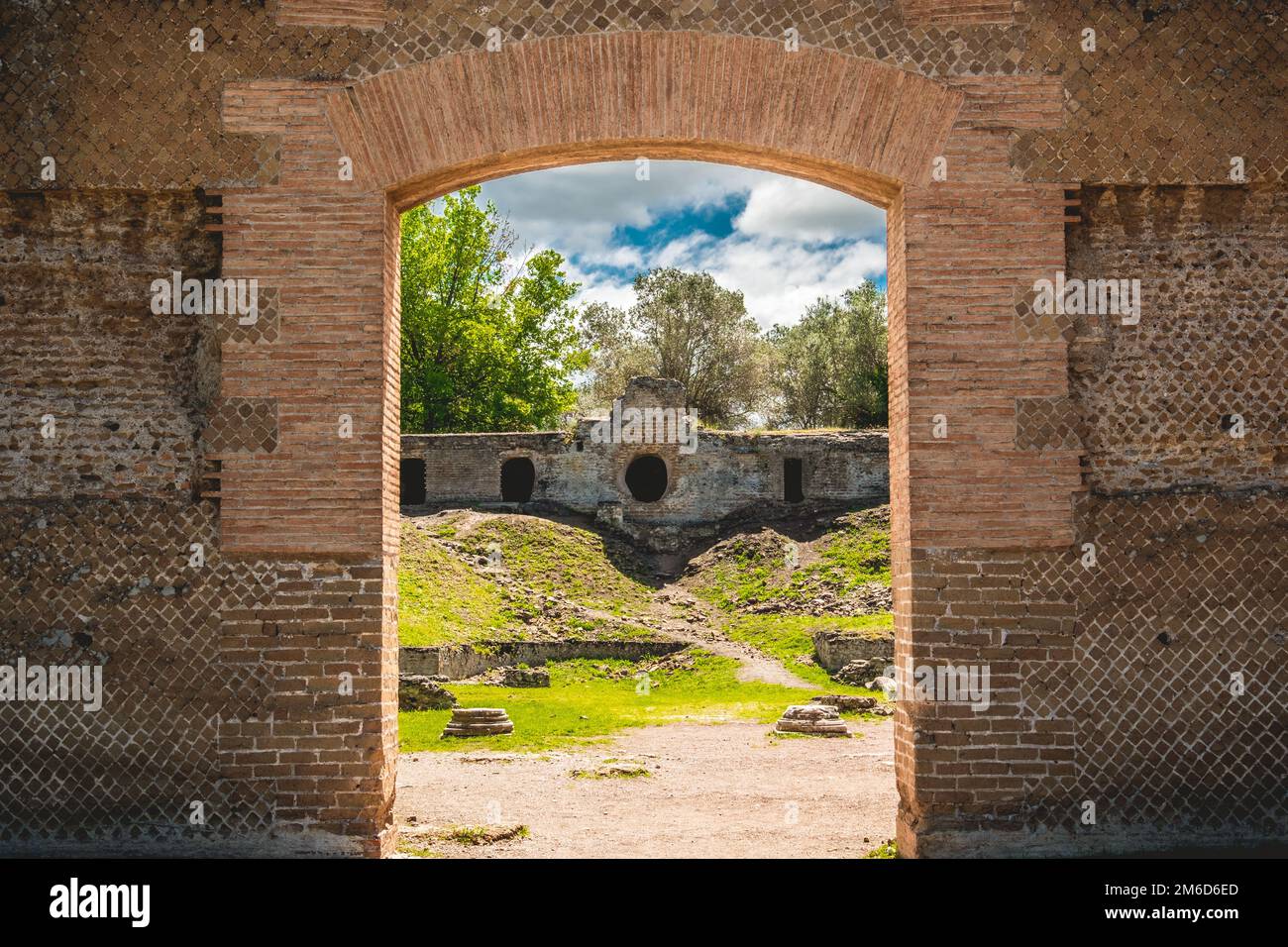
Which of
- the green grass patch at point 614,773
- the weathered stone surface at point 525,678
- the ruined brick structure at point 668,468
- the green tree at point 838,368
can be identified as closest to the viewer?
the green grass patch at point 614,773

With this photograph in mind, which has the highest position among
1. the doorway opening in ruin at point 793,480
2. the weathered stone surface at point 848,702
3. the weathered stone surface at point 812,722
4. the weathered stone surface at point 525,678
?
the doorway opening in ruin at point 793,480

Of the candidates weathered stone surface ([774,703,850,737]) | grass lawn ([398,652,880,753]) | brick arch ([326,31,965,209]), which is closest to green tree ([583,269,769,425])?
grass lawn ([398,652,880,753])

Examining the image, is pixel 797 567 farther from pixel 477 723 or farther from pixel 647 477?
pixel 477 723

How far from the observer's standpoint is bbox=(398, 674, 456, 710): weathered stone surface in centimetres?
1419

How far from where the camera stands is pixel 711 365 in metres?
39.3

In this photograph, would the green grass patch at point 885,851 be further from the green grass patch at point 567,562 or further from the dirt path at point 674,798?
the green grass patch at point 567,562

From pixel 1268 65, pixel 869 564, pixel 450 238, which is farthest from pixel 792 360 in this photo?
pixel 1268 65

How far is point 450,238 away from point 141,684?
94.4 feet

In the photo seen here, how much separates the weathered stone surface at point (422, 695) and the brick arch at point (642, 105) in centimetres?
964

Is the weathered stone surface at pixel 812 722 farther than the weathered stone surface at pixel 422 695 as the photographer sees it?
No

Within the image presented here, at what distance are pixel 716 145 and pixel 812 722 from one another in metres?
8.22

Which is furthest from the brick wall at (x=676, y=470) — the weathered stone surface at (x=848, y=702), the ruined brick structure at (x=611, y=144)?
the ruined brick structure at (x=611, y=144)

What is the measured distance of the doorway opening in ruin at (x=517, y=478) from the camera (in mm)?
31906

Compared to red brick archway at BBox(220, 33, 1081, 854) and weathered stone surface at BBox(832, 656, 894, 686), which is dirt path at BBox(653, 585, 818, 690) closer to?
weathered stone surface at BBox(832, 656, 894, 686)
